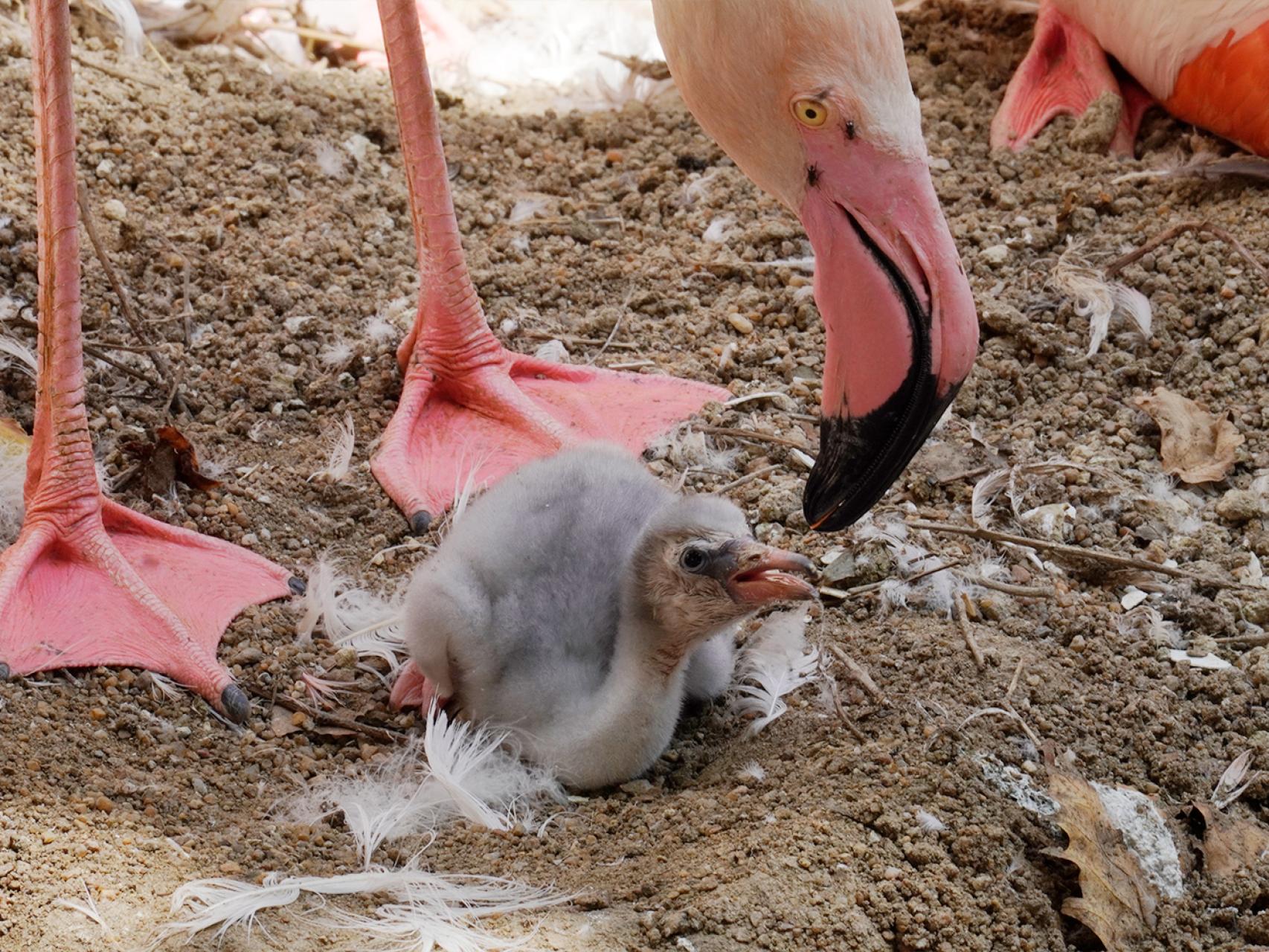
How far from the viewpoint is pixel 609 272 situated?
11.1 feet

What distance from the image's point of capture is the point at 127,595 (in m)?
2.50

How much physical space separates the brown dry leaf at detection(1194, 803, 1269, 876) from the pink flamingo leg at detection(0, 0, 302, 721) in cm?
148

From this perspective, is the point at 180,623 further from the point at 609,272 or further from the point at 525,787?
the point at 609,272

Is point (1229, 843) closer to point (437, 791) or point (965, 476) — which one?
point (965, 476)

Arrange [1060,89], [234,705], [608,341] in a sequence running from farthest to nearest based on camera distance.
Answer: [1060,89] < [608,341] < [234,705]

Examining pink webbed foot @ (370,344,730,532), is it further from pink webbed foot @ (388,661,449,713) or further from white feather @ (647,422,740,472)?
pink webbed foot @ (388,661,449,713)

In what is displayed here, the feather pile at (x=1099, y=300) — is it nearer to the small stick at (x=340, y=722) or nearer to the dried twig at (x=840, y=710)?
the dried twig at (x=840, y=710)

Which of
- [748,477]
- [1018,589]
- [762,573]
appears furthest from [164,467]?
[1018,589]

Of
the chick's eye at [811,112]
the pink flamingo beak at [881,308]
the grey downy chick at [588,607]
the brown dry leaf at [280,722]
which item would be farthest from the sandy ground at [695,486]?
the chick's eye at [811,112]

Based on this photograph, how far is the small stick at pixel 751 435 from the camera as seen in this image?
2811 millimetres

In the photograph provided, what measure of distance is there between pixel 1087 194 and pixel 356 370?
1.67 metres

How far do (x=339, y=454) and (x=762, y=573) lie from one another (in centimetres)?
114

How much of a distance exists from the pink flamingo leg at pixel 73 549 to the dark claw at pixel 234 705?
5cm

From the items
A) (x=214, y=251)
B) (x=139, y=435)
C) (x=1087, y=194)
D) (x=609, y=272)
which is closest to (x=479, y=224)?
(x=609, y=272)
